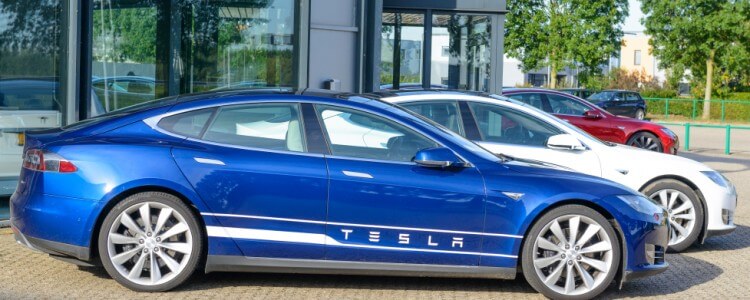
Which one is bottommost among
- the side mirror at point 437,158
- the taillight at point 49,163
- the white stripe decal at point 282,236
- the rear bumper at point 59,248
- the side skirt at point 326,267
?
the side skirt at point 326,267

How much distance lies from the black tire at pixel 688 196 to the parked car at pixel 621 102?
34.8m

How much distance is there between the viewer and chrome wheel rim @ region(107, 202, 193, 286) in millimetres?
6973

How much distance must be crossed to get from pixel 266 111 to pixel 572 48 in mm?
47780

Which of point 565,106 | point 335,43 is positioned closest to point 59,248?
point 335,43

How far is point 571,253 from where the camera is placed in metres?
7.24

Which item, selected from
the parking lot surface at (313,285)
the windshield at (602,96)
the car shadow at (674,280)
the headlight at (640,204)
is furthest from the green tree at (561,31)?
the headlight at (640,204)

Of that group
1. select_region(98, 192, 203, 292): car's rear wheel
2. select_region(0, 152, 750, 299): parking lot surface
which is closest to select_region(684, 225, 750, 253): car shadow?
select_region(0, 152, 750, 299): parking lot surface

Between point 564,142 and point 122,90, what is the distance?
4543 millimetres

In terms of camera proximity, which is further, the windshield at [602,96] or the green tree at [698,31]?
the green tree at [698,31]

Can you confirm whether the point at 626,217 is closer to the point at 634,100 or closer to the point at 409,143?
the point at 409,143

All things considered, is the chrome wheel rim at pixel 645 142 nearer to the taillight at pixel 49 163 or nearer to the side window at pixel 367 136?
the side window at pixel 367 136

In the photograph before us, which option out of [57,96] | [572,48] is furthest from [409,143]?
[572,48]

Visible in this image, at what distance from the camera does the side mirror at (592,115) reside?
64.8 feet

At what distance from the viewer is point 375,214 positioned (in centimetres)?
704
